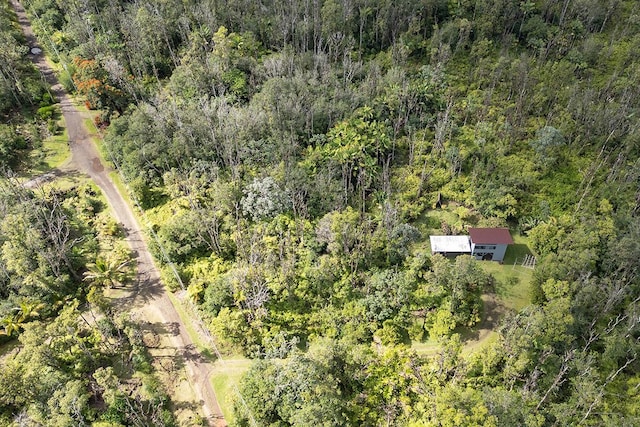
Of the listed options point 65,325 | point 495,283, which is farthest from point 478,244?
point 65,325

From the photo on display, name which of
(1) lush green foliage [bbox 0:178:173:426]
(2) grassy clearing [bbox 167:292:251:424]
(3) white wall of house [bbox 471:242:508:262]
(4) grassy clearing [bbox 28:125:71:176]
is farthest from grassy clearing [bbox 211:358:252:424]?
(4) grassy clearing [bbox 28:125:71:176]

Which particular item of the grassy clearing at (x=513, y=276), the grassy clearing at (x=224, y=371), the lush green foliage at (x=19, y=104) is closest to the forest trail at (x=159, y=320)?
the grassy clearing at (x=224, y=371)

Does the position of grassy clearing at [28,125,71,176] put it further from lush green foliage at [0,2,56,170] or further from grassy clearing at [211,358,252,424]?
grassy clearing at [211,358,252,424]

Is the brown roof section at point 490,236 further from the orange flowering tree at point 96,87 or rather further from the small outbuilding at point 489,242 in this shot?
the orange flowering tree at point 96,87

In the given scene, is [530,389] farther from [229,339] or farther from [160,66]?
[160,66]

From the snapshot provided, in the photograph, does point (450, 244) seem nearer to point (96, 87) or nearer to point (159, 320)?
point (159, 320)

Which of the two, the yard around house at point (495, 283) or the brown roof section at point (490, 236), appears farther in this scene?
the brown roof section at point (490, 236)

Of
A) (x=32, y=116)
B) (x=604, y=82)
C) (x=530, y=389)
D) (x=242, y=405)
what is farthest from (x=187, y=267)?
(x=604, y=82)
